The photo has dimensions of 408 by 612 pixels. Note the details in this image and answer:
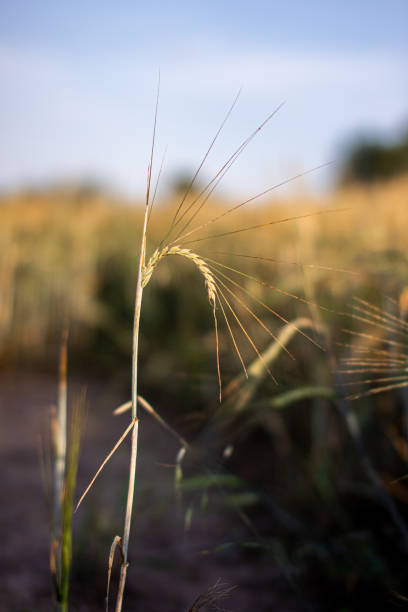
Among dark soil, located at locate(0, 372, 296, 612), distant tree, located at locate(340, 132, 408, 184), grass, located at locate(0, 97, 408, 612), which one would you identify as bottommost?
dark soil, located at locate(0, 372, 296, 612)

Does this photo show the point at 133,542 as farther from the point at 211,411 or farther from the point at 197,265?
the point at 197,265

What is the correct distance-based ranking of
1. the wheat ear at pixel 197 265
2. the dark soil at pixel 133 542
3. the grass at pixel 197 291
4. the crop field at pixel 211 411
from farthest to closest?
the grass at pixel 197 291
the dark soil at pixel 133 542
the crop field at pixel 211 411
the wheat ear at pixel 197 265

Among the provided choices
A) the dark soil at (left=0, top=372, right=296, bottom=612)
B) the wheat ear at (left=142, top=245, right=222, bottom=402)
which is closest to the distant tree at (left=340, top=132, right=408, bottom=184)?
the dark soil at (left=0, top=372, right=296, bottom=612)

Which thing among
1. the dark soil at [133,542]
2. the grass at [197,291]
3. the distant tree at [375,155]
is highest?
the distant tree at [375,155]

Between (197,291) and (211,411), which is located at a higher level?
(197,291)

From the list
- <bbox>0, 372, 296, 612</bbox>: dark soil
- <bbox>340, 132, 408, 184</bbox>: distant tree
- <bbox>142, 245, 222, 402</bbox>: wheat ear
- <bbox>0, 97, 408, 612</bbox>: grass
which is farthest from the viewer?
<bbox>340, 132, 408, 184</bbox>: distant tree

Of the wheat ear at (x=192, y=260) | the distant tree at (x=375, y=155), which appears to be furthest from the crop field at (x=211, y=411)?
the distant tree at (x=375, y=155)

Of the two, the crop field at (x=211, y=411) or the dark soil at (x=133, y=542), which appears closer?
the crop field at (x=211, y=411)

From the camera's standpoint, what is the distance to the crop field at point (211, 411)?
1188 mm

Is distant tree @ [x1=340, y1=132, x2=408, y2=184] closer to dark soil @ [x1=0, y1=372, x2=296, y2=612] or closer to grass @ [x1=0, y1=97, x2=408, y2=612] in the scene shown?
grass @ [x1=0, y1=97, x2=408, y2=612]

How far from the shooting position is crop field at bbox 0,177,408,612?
119 cm

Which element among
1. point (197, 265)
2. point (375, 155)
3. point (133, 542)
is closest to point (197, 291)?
point (133, 542)

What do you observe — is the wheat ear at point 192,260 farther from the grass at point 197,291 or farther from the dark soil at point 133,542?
the grass at point 197,291

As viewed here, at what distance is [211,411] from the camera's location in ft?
7.75
